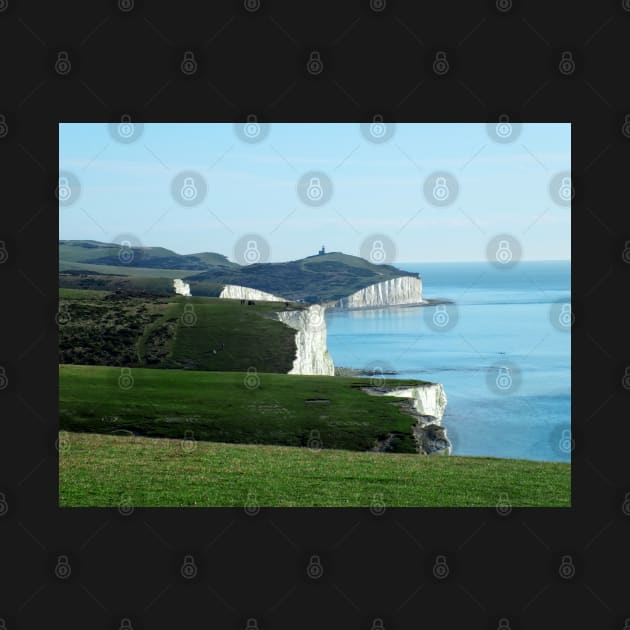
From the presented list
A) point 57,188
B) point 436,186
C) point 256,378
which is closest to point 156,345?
point 256,378

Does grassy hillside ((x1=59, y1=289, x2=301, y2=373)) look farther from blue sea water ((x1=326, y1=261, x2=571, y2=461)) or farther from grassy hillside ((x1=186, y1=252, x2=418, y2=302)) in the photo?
grassy hillside ((x1=186, y1=252, x2=418, y2=302))

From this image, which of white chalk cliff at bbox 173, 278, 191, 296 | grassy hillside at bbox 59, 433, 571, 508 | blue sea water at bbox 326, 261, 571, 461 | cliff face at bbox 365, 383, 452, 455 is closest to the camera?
grassy hillside at bbox 59, 433, 571, 508

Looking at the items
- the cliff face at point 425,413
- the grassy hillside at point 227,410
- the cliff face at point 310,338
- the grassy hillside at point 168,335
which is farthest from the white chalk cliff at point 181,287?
the grassy hillside at point 227,410

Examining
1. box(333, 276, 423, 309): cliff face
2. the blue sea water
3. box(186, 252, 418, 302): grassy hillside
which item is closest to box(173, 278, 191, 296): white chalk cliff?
box(186, 252, 418, 302): grassy hillside

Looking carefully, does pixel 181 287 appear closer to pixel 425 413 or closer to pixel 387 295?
pixel 387 295

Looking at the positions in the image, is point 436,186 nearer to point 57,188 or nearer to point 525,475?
point 525,475

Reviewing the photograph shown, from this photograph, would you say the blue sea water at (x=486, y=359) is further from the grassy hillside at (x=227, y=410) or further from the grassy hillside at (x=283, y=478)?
the grassy hillside at (x=283, y=478)
